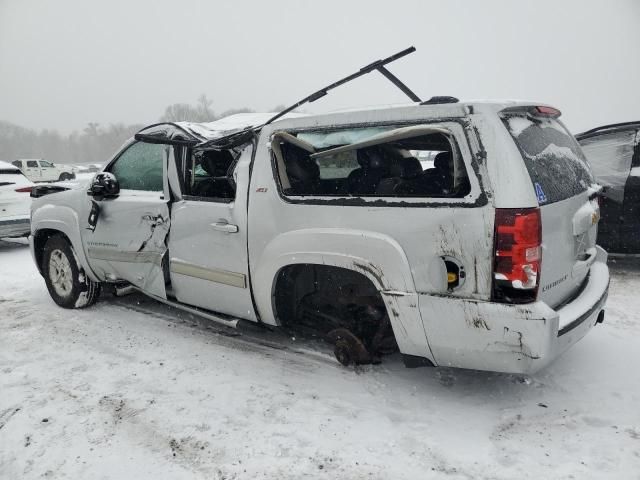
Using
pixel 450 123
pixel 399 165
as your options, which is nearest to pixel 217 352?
pixel 399 165

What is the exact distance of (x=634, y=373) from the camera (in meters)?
3.20

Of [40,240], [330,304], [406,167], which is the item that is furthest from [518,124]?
[40,240]

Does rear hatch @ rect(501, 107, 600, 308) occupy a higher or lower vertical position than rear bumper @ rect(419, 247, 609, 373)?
higher

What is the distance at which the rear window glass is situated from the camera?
8.19 feet

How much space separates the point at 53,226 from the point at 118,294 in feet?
3.18

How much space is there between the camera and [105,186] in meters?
4.08

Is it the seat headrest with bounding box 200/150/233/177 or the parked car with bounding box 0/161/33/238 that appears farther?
the parked car with bounding box 0/161/33/238

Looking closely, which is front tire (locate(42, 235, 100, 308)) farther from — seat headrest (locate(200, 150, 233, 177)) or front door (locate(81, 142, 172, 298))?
seat headrest (locate(200, 150, 233, 177))

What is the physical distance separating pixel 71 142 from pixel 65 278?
117 m

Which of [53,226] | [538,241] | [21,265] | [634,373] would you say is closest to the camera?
[538,241]

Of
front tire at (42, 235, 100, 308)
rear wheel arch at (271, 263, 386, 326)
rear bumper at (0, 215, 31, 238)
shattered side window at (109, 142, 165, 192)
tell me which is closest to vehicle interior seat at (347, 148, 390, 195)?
rear wheel arch at (271, 263, 386, 326)

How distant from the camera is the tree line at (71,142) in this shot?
91.4 meters

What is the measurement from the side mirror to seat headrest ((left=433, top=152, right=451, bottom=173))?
280 cm

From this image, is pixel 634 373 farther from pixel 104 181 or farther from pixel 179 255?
pixel 104 181
